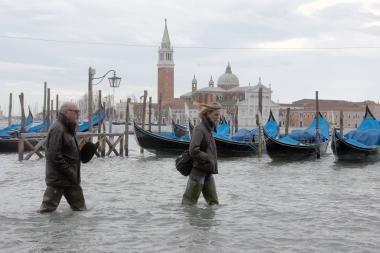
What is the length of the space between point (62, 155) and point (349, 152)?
1371cm

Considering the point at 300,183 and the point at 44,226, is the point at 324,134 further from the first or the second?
the point at 44,226

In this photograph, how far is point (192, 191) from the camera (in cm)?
675

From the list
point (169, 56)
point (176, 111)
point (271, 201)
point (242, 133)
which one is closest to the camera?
point (271, 201)

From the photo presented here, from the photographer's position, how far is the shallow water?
18.0 ft

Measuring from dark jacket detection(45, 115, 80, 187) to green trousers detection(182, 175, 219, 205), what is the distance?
1.32 m

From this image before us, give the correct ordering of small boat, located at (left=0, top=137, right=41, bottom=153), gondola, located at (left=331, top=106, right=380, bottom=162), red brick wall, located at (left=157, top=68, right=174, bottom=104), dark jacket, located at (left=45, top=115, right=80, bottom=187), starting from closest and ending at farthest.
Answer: dark jacket, located at (left=45, top=115, right=80, bottom=187)
gondola, located at (left=331, top=106, right=380, bottom=162)
small boat, located at (left=0, top=137, right=41, bottom=153)
red brick wall, located at (left=157, top=68, right=174, bottom=104)

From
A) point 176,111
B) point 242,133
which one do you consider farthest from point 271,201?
point 176,111

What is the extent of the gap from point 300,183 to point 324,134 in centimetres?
1182

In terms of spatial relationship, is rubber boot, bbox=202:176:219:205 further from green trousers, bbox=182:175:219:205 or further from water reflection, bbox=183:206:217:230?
water reflection, bbox=183:206:217:230

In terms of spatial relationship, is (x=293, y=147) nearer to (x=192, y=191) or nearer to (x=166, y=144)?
(x=166, y=144)

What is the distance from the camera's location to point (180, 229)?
20.2 feet

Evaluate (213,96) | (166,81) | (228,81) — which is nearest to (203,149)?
(213,96)

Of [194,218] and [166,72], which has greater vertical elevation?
[166,72]

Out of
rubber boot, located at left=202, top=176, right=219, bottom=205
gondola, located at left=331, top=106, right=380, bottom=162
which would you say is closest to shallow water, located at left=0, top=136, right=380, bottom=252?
rubber boot, located at left=202, top=176, right=219, bottom=205
